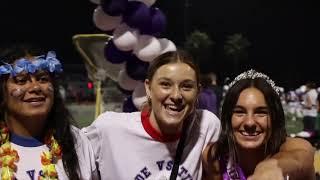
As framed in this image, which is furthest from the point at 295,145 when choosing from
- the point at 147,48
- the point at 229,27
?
the point at 229,27

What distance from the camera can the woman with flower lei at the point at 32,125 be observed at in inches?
94.7

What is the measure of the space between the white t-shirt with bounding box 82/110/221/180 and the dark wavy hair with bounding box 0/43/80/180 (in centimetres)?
25

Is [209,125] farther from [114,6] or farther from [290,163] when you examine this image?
[114,6]

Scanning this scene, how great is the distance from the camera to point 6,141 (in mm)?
2451

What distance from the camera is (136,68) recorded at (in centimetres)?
618

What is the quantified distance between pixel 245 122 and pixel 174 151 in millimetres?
531

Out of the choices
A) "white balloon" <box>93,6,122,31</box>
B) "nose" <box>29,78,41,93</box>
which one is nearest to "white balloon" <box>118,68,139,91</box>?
"white balloon" <box>93,6,122,31</box>

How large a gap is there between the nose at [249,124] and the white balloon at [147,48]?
3.70 meters

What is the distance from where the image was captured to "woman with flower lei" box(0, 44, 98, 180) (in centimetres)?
240

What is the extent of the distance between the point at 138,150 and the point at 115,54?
143 inches

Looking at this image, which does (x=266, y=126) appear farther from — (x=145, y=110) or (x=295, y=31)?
(x=295, y=31)

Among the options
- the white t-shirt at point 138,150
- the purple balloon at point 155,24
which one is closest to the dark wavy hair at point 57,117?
the white t-shirt at point 138,150

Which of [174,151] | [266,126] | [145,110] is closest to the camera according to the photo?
[266,126]

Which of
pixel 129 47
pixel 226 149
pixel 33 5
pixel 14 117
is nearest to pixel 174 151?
pixel 226 149
